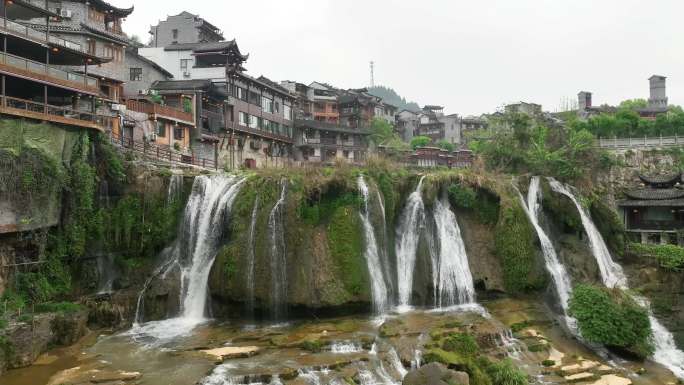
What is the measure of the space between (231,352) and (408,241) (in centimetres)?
1363

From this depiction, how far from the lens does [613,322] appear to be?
77.6ft

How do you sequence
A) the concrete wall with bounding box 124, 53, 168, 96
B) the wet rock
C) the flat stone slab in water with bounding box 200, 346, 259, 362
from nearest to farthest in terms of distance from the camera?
the wet rock → the flat stone slab in water with bounding box 200, 346, 259, 362 → the concrete wall with bounding box 124, 53, 168, 96

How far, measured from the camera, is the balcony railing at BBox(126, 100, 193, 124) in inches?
1594

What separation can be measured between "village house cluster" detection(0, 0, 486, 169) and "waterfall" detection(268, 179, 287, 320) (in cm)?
523

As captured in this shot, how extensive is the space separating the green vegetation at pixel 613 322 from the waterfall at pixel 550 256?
2.25 metres

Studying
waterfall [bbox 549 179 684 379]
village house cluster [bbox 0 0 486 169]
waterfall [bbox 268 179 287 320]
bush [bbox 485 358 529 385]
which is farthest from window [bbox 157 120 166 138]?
bush [bbox 485 358 529 385]

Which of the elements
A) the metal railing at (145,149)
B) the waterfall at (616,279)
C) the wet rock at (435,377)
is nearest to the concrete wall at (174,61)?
the metal railing at (145,149)

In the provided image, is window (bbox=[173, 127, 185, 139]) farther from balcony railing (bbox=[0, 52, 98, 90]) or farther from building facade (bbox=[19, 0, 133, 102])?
balcony railing (bbox=[0, 52, 98, 90])

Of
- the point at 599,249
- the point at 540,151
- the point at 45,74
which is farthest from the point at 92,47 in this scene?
the point at 599,249

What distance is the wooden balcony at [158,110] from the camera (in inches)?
1596

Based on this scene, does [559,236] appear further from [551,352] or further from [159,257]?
[159,257]

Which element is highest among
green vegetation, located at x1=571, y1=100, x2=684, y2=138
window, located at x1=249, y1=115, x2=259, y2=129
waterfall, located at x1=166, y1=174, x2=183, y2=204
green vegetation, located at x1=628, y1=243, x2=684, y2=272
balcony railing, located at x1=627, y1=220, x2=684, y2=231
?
window, located at x1=249, y1=115, x2=259, y2=129

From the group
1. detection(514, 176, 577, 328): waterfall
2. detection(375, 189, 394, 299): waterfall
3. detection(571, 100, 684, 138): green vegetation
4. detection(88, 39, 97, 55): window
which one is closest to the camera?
detection(375, 189, 394, 299): waterfall

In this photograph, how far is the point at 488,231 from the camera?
31641 mm
